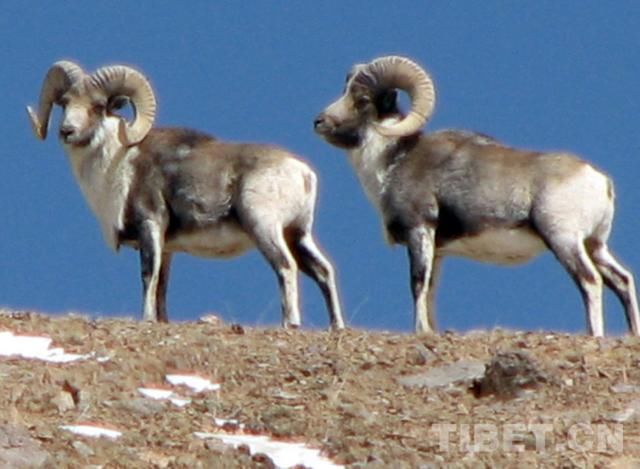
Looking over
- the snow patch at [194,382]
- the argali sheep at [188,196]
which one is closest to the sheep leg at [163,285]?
the argali sheep at [188,196]

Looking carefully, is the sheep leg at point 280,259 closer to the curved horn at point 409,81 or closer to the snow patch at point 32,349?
the curved horn at point 409,81

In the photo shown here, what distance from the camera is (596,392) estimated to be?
1641 centimetres

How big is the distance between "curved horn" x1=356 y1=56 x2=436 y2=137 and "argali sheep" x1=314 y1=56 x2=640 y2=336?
25 cm

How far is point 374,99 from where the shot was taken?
2359 cm

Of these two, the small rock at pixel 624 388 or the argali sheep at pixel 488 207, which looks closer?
the small rock at pixel 624 388

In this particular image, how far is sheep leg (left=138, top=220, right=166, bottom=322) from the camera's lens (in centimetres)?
2245

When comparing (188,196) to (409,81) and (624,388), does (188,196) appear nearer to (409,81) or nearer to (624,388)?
(409,81)

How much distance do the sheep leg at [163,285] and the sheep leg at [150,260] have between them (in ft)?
0.26

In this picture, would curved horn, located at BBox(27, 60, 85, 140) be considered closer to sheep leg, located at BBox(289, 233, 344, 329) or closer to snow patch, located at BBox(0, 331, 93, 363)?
sheep leg, located at BBox(289, 233, 344, 329)

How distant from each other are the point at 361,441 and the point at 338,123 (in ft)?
29.4

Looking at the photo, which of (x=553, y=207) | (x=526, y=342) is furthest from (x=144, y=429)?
(x=553, y=207)

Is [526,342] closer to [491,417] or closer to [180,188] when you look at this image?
[491,417]

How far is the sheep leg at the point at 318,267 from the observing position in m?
22.3

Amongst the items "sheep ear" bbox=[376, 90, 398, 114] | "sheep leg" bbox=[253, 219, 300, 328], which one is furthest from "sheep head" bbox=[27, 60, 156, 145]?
"sheep ear" bbox=[376, 90, 398, 114]
